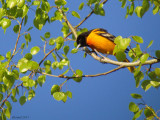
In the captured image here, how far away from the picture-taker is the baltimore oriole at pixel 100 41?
2602 millimetres

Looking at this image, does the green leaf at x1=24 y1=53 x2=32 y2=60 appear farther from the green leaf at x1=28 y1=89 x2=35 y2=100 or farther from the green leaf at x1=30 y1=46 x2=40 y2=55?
the green leaf at x1=28 y1=89 x2=35 y2=100

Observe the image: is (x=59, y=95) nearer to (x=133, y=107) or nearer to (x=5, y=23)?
(x=133, y=107)

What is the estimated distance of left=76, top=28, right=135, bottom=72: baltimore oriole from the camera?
2602 millimetres

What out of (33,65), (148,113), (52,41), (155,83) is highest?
(52,41)

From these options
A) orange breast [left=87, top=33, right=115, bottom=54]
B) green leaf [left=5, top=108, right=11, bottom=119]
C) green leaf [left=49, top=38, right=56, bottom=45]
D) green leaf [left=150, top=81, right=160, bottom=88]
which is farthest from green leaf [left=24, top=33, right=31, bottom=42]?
green leaf [left=150, top=81, right=160, bottom=88]

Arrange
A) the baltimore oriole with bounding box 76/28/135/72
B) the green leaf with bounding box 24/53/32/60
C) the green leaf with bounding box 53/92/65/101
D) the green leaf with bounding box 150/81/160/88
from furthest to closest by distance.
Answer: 1. the baltimore oriole with bounding box 76/28/135/72
2. the green leaf with bounding box 24/53/32/60
3. the green leaf with bounding box 53/92/65/101
4. the green leaf with bounding box 150/81/160/88

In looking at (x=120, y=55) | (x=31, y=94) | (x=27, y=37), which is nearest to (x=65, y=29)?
(x=27, y=37)

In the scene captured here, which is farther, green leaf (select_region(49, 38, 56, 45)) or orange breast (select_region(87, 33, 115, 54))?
orange breast (select_region(87, 33, 115, 54))

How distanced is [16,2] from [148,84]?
0.90 m

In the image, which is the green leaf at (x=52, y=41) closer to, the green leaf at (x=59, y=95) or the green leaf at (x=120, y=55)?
the green leaf at (x=59, y=95)

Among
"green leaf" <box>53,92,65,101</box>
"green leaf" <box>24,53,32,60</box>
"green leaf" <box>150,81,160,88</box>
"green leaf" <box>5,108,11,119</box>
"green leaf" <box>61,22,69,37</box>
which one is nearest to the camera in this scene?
"green leaf" <box>150,81,160,88</box>

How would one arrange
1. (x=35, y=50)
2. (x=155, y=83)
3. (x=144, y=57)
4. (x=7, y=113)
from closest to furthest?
(x=144, y=57) < (x=155, y=83) < (x=35, y=50) < (x=7, y=113)

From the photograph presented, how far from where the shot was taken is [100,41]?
103 inches

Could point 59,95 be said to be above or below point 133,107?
above
